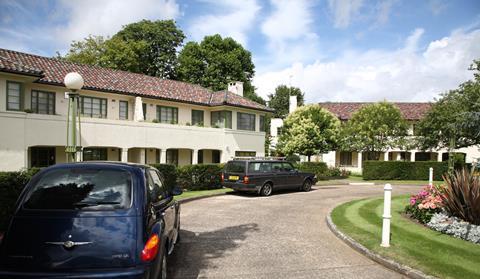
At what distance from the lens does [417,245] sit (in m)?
7.15

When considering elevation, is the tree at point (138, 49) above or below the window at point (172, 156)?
above

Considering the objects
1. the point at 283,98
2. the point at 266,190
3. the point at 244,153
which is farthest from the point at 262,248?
the point at 283,98

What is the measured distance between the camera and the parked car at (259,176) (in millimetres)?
16172

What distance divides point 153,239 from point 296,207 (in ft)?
32.3

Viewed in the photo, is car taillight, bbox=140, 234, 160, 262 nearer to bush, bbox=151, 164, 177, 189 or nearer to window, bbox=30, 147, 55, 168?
bush, bbox=151, 164, 177, 189

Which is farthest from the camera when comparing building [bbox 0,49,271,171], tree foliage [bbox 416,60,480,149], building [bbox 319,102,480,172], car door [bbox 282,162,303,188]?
building [bbox 319,102,480,172]

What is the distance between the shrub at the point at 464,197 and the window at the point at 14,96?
18.4 m

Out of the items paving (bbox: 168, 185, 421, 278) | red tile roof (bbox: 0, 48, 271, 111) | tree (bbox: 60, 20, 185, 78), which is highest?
tree (bbox: 60, 20, 185, 78)

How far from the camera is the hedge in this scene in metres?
29.5

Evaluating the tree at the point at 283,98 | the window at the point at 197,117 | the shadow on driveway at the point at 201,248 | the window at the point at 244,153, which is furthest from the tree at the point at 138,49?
the shadow on driveway at the point at 201,248

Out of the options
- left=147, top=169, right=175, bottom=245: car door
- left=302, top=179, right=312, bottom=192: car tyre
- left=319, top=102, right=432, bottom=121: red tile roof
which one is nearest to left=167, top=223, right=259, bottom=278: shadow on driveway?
left=147, top=169, right=175, bottom=245: car door

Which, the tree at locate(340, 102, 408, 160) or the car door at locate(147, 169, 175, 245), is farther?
the tree at locate(340, 102, 408, 160)

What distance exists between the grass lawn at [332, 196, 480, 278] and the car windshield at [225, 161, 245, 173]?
6260 mm

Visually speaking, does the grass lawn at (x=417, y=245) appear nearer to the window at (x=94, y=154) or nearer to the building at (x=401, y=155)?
the window at (x=94, y=154)
